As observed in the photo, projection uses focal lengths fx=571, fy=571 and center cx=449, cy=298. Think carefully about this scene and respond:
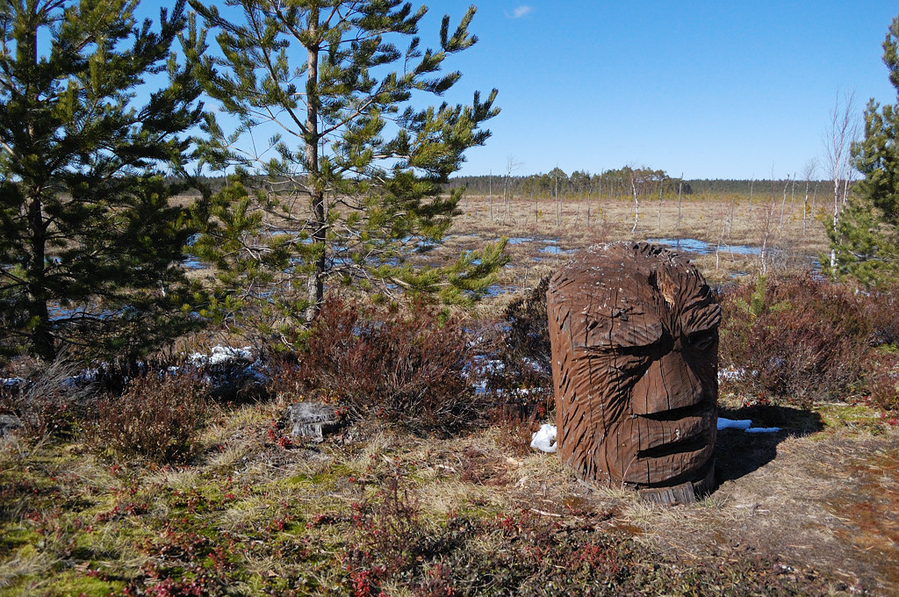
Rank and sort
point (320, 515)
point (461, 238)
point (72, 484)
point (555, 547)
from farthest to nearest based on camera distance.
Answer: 1. point (461, 238)
2. point (72, 484)
3. point (320, 515)
4. point (555, 547)

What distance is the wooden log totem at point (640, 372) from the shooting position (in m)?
3.71

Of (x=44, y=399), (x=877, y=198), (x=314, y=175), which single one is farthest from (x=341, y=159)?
(x=877, y=198)

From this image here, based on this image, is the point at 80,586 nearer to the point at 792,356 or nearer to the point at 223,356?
the point at 223,356

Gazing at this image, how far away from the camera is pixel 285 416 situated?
17.6 feet

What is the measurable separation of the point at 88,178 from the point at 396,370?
Answer: 12.0 ft

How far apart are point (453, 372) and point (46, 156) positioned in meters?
4.31

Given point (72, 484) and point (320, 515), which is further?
point (72, 484)

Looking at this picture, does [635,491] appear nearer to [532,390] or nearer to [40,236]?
[532,390]

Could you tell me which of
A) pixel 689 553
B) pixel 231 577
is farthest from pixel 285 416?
pixel 689 553

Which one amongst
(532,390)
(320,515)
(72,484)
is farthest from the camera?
(532,390)

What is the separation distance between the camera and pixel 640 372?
3746 mm

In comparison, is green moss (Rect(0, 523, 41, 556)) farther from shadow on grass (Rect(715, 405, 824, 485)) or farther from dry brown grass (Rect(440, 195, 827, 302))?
dry brown grass (Rect(440, 195, 827, 302))

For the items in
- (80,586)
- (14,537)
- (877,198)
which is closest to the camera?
(80,586)

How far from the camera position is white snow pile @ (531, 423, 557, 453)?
4.80 metres
